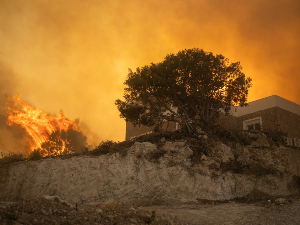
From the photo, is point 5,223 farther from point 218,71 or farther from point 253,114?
point 253,114

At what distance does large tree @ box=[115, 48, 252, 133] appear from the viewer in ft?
54.0

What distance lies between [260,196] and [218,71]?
27.5 ft

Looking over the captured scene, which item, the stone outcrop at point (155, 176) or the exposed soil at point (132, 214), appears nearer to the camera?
the exposed soil at point (132, 214)

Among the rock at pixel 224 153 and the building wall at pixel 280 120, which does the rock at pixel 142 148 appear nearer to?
the rock at pixel 224 153

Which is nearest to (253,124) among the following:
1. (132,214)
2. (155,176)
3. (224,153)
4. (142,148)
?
(224,153)

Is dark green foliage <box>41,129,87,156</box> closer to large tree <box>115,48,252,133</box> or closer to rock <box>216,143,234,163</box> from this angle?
large tree <box>115,48,252,133</box>

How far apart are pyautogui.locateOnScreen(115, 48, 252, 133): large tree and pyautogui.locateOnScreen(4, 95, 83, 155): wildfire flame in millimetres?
18951

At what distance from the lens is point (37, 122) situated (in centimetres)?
3200

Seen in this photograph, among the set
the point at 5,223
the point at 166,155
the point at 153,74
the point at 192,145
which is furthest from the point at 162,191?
the point at 5,223

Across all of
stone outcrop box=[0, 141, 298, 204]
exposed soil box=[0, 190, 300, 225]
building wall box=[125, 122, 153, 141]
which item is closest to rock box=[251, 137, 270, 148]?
stone outcrop box=[0, 141, 298, 204]

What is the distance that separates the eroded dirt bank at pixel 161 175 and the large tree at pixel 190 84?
296cm

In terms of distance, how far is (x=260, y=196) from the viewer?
13656 millimetres

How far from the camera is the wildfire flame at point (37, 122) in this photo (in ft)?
96.4

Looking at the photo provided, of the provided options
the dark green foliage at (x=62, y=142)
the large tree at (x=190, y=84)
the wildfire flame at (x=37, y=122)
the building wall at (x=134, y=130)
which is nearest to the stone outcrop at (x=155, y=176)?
the large tree at (x=190, y=84)
